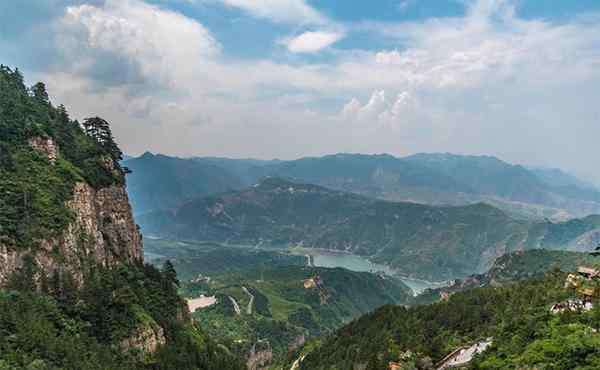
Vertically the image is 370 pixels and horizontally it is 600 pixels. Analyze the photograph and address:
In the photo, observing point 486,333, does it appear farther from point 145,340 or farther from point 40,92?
point 40,92

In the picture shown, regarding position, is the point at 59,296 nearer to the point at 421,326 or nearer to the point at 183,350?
the point at 183,350

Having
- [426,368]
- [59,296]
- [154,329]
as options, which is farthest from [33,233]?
[426,368]

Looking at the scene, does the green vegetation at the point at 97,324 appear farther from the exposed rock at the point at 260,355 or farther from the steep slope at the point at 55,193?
the exposed rock at the point at 260,355

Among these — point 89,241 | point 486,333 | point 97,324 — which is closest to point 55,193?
point 89,241

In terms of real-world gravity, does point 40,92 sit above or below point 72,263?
above

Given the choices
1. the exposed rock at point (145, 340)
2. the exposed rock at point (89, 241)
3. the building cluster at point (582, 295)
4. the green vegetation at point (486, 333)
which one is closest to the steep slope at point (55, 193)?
the exposed rock at point (89, 241)
